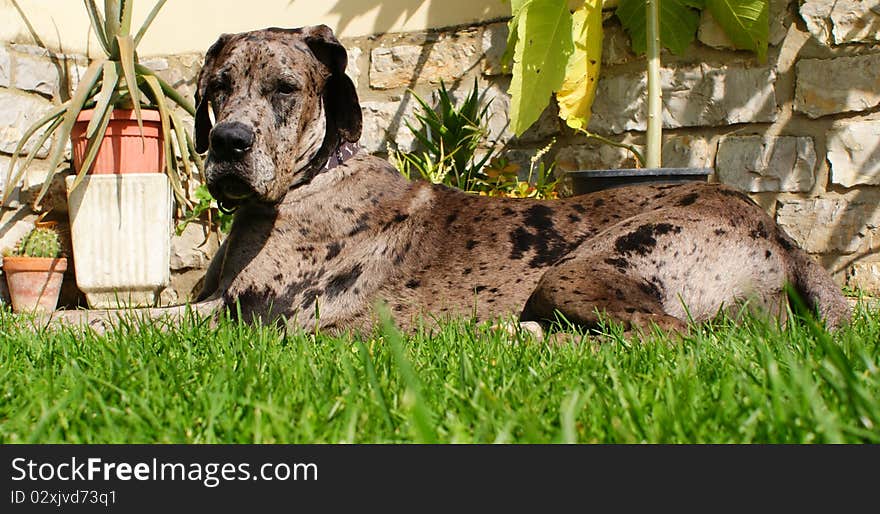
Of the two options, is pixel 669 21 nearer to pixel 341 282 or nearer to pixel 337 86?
pixel 337 86

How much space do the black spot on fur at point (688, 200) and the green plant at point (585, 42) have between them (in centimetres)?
143

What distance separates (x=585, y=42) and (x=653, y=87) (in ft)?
1.94

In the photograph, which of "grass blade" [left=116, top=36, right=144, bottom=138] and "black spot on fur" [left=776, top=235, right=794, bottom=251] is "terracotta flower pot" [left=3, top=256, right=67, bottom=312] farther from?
"black spot on fur" [left=776, top=235, right=794, bottom=251]

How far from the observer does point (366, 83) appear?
5.73m

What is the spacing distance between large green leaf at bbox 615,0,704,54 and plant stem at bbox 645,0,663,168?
0.30 metres

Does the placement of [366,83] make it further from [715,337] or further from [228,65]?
[715,337]

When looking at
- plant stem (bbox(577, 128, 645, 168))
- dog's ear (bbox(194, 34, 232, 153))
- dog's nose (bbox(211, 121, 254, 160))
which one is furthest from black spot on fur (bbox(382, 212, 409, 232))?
plant stem (bbox(577, 128, 645, 168))

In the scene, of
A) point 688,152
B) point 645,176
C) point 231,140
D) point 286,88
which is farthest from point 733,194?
point 231,140

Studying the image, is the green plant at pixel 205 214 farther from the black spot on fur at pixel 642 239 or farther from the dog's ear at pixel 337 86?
the black spot on fur at pixel 642 239

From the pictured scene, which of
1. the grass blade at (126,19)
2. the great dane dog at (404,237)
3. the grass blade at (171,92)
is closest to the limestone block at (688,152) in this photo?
the great dane dog at (404,237)

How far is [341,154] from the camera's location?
355 cm

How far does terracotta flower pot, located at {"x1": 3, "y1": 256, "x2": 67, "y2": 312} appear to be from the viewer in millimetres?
5141
